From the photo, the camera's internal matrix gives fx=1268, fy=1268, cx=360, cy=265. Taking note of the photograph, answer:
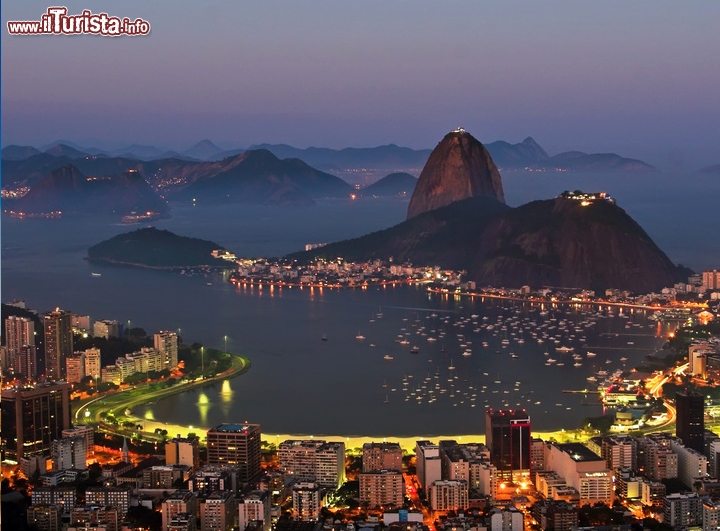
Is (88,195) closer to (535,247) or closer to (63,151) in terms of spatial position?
(63,151)

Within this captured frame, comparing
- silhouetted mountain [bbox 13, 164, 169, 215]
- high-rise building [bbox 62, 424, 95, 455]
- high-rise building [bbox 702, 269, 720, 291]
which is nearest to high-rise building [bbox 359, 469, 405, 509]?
high-rise building [bbox 62, 424, 95, 455]

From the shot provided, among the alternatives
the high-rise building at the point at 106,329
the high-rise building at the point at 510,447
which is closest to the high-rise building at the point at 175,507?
the high-rise building at the point at 510,447

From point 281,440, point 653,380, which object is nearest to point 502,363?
point 653,380

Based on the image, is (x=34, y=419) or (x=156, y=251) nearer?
(x=34, y=419)

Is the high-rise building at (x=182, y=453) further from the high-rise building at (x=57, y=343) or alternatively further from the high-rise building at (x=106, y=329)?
the high-rise building at (x=106, y=329)

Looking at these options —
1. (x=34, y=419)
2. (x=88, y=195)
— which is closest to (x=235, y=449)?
(x=34, y=419)

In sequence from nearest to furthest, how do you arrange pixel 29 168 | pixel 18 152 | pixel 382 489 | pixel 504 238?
pixel 382 489 → pixel 504 238 → pixel 29 168 → pixel 18 152

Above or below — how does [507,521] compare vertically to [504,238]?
below
